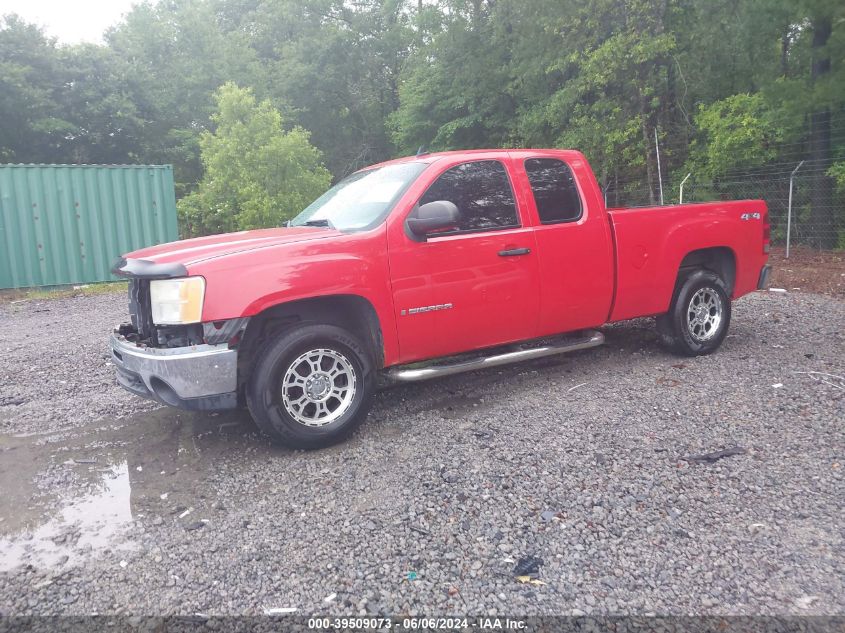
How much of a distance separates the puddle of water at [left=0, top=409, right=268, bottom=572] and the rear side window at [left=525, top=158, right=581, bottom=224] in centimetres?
281

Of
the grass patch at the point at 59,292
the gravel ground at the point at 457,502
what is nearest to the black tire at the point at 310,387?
the gravel ground at the point at 457,502

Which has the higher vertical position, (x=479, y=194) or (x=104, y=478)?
(x=479, y=194)

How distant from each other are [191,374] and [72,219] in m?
11.3

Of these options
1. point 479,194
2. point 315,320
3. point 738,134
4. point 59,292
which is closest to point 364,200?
point 479,194

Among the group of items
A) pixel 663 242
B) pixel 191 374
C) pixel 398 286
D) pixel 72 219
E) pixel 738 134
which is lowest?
pixel 191 374

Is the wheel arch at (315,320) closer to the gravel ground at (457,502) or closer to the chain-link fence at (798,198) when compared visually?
the gravel ground at (457,502)

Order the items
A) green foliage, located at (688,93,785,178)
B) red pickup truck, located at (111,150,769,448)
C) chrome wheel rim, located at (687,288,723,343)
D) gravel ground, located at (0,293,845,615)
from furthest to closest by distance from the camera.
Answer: green foliage, located at (688,93,785,178) < chrome wheel rim, located at (687,288,723,343) < red pickup truck, located at (111,150,769,448) < gravel ground, located at (0,293,845,615)

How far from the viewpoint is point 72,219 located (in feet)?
42.3

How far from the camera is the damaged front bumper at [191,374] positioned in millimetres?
3621

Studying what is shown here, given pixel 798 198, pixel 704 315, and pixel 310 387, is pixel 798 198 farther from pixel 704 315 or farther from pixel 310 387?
pixel 310 387

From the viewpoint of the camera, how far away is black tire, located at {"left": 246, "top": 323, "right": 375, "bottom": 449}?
3805 millimetres

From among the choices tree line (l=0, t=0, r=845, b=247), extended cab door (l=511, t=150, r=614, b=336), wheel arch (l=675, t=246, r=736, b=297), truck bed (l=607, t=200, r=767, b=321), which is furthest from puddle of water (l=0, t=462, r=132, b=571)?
tree line (l=0, t=0, r=845, b=247)

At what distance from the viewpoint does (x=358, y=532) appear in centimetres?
299

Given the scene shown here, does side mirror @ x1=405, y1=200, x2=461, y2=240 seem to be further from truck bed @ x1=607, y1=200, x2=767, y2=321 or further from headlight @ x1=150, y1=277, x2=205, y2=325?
truck bed @ x1=607, y1=200, x2=767, y2=321
